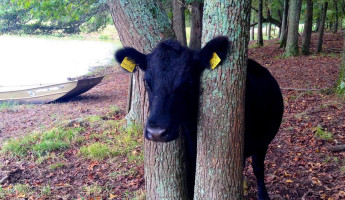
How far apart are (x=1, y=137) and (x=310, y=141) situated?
6.90 metres

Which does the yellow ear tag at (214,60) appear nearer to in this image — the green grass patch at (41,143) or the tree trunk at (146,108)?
the tree trunk at (146,108)

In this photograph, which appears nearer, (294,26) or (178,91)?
(178,91)

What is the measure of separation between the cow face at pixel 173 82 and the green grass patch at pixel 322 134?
11.6ft

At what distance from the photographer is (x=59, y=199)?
3.96 meters

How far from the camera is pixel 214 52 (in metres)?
2.53

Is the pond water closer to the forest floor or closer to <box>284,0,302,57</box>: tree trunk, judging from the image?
<box>284,0,302,57</box>: tree trunk

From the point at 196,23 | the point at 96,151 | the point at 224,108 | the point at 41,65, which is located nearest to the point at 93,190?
the point at 96,151

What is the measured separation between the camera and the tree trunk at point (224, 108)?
2525mm

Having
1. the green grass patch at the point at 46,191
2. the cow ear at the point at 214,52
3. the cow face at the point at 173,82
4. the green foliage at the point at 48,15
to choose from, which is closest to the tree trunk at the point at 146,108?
the cow face at the point at 173,82

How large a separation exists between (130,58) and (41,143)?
3.57m

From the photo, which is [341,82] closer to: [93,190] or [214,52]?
[214,52]

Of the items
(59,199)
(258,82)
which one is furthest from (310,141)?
(59,199)

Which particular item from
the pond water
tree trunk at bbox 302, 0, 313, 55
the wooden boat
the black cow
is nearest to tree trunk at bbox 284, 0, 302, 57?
tree trunk at bbox 302, 0, 313, 55

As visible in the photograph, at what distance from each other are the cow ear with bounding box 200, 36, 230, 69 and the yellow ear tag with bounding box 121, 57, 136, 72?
0.94 meters
